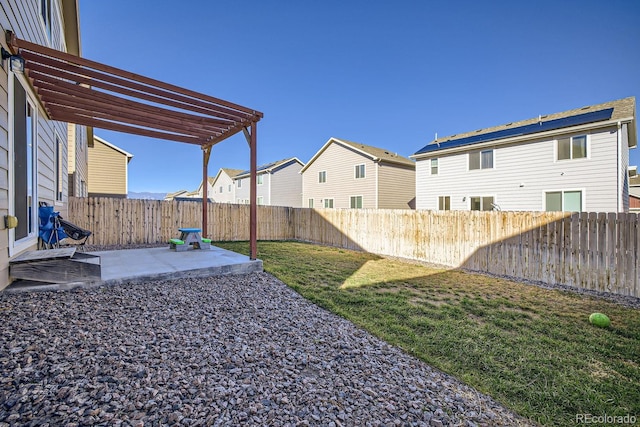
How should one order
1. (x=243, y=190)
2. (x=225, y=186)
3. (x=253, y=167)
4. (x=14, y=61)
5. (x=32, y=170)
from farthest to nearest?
(x=225, y=186) → (x=243, y=190) → (x=253, y=167) → (x=32, y=170) → (x=14, y=61)

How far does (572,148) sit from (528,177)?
5.37 ft

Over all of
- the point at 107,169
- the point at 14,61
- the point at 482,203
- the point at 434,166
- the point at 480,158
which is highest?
the point at 107,169

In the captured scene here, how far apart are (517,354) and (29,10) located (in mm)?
7159

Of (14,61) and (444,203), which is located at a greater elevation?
(14,61)

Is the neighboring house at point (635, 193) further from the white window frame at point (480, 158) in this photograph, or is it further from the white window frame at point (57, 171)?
the white window frame at point (57, 171)

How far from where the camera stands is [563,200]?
33.9 ft

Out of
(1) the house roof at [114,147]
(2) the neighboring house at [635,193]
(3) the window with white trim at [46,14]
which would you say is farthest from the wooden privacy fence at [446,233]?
(2) the neighboring house at [635,193]

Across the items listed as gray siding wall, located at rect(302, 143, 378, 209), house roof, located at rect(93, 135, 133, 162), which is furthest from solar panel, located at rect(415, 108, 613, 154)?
house roof, located at rect(93, 135, 133, 162)

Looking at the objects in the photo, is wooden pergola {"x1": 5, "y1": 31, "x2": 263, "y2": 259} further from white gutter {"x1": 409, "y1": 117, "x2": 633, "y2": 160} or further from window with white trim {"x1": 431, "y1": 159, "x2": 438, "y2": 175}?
window with white trim {"x1": 431, "y1": 159, "x2": 438, "y2": 175}

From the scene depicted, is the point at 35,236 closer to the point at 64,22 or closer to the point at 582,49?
the point at 64,22

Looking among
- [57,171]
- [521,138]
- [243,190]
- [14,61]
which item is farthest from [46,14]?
[243,190]

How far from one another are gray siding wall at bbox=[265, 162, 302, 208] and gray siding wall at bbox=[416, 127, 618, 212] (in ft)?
38.6

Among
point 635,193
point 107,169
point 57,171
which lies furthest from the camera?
point 635,193

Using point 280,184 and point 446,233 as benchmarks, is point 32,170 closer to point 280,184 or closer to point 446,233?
point 446,233
